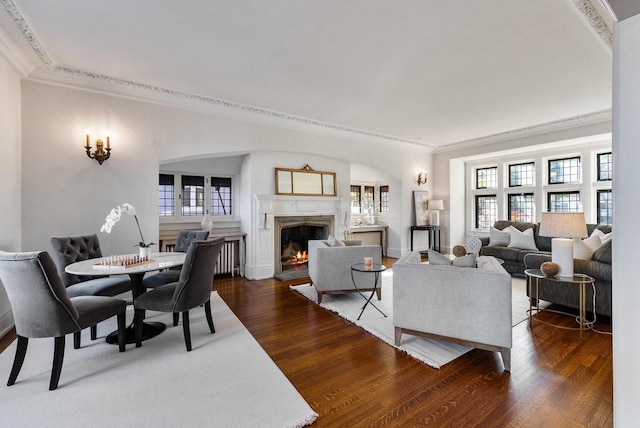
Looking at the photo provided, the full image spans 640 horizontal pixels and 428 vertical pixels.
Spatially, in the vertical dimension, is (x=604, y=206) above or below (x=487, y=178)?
below

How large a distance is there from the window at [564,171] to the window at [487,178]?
1096 mm

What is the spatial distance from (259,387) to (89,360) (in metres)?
1.51

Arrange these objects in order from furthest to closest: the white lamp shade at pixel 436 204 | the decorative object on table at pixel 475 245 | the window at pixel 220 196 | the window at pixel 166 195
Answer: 1. the white lamp shade at pixel 436 204
2. the decorative object on table at pixel 475 245
3. the window at pixel 220 196
4. the window at pixel 166 195

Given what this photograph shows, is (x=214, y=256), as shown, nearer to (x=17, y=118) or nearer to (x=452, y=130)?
(x=17, y=118)

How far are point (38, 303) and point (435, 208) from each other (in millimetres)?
7047

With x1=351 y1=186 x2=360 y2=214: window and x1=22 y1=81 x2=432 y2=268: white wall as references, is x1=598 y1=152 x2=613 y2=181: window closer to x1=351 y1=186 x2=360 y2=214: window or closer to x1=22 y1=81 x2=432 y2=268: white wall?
x1=351 y1=186 x2=360 y2=214: window

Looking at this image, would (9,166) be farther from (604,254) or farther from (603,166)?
(603,166)

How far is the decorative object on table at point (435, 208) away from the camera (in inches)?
282

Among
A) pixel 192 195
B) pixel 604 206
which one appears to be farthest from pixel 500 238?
pixel 192 195

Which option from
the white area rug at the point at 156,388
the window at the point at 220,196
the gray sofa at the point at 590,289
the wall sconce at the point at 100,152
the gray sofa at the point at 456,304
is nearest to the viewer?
the white area rug at the point at 156,388

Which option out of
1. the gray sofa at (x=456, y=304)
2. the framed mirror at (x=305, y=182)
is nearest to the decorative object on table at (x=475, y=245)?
the framed mirror at (x=305, y=182)

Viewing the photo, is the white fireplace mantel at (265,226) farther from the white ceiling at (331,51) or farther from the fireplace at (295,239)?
the white ceiling at (331,51)

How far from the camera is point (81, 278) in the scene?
324 cm

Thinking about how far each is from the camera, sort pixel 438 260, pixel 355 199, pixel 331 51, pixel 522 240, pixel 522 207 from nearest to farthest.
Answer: pixel 438 260 < pixel 331 51 < pixel 522 240 < pixel 522 207 < pixel 355 199
